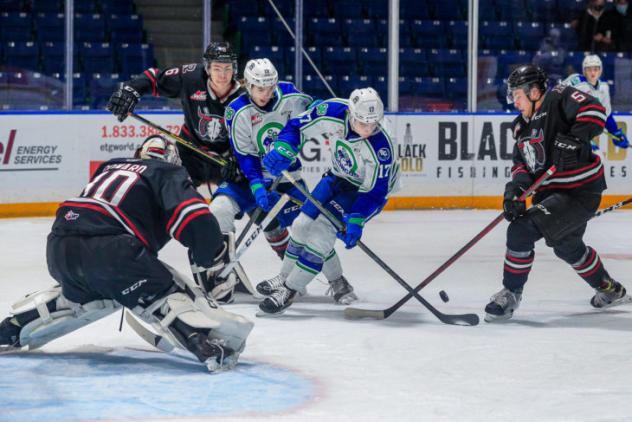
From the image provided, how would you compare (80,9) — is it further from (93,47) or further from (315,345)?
(315,345)

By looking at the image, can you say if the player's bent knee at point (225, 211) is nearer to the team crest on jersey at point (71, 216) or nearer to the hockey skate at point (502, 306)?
the hockey skate at point (502, 306)

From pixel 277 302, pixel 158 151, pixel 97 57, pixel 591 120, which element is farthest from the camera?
pixel 97 57

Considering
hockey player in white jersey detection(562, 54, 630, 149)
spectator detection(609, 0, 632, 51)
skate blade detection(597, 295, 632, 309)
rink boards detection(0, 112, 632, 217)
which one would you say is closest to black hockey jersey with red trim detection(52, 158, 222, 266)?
skate blade detection(597, 295, 632, 309)

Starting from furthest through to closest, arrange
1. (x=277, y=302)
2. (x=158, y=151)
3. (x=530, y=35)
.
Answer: (x=530, y=35)
(x=277, y=302)
(x=158, y=151)

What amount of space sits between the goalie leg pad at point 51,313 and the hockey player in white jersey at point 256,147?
127 cm

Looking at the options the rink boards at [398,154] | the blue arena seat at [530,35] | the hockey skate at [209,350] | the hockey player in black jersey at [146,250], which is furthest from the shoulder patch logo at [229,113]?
the blue arena seat at [530,35]

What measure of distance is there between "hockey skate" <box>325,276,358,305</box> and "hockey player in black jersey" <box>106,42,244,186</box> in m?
0.69

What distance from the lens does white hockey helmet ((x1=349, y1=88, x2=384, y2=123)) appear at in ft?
14.8

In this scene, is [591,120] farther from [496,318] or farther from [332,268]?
[332,268]

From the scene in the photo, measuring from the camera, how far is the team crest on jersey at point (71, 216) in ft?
11.6

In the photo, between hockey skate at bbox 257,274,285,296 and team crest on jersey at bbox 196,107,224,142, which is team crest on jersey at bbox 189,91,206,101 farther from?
hockey skate at bbox 257,274,285,296

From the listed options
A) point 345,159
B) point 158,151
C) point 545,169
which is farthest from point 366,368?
point 545,169

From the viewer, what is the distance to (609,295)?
16.2 ft

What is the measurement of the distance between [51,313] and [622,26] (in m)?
6.91
